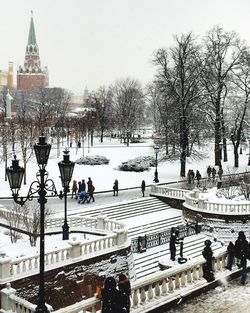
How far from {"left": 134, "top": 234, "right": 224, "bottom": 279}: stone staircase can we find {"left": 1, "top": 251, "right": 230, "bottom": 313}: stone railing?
318 inches

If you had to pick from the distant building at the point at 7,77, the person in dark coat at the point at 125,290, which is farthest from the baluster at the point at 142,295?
the distant building at the point at 7,77

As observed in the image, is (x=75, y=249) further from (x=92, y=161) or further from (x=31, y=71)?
(x=31, y=71)

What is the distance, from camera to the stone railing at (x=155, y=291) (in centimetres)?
1067

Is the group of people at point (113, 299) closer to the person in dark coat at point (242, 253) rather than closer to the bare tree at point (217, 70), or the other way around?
the person in dark coat at point (242, 253)

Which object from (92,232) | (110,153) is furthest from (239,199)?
(110,153)

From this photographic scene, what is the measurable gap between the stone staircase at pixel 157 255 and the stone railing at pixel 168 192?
5560 mm

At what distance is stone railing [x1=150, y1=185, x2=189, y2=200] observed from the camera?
3120 centimetres

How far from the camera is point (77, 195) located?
29.8 metres

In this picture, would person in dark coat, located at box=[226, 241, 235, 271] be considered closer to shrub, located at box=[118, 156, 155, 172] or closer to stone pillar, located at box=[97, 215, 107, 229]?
stone pillar, located at box=[97, 215, 107, 229]

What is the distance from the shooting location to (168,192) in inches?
1252

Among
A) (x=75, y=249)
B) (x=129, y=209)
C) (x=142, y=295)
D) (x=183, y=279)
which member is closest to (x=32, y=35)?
(x=129, y=209)

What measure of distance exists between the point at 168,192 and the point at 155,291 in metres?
20.4

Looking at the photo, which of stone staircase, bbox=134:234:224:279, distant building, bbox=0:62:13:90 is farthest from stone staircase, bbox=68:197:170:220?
distant building, bbox=0:62:13:90

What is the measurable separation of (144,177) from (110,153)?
14629 millimetres
